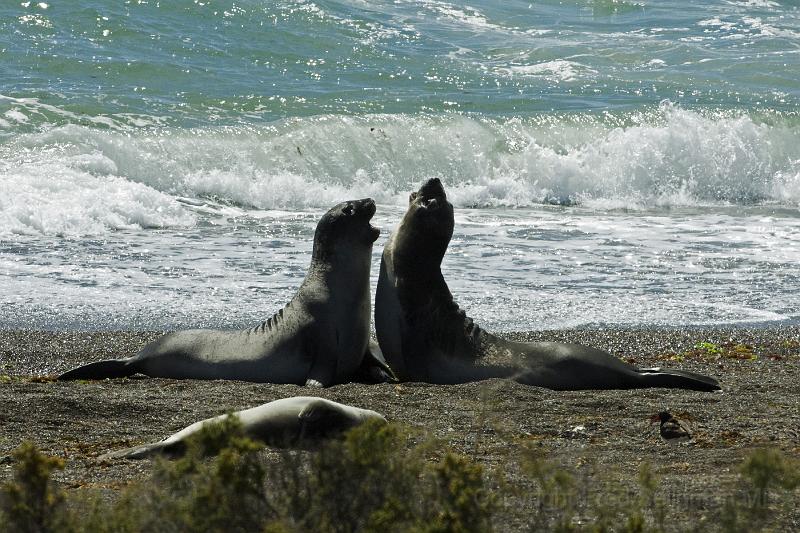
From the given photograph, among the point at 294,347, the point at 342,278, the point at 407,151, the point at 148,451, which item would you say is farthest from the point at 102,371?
the point at 407,151

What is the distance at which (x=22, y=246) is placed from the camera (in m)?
12.3

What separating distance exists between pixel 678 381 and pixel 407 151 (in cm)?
1309

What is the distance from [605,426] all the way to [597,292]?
17.2 feet

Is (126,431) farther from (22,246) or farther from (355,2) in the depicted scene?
(355,2)

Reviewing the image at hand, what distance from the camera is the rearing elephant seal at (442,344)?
24.1 ft

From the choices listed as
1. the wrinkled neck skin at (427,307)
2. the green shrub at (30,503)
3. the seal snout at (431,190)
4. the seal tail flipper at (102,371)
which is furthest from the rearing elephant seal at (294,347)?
the green shrub at (30,503)

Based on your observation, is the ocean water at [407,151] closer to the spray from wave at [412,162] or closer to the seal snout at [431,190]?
the spray from wave at [412,162]

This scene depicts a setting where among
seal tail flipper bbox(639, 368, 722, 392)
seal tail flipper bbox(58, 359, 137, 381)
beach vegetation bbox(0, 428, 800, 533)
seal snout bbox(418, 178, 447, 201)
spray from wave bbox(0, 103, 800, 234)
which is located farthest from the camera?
spray from wave bbox(0, 103, 800, 234)

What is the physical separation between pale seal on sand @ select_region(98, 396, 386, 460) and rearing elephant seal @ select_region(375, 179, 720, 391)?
219 centimetres

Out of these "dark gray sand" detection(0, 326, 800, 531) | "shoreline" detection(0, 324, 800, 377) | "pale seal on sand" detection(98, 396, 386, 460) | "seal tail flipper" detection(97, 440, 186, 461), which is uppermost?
"pale seal on sand" detection(98, 396, 386, 460)

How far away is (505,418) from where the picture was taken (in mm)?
6121

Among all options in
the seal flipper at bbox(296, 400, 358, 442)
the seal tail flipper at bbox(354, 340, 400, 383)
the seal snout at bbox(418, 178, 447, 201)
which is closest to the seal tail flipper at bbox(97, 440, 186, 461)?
the seal flipper at bbox(296, 400, 358, 442)

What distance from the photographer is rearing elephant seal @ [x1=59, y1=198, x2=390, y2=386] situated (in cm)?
748

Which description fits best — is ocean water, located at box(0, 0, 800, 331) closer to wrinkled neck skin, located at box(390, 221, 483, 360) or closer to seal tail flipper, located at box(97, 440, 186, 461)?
wrinkled neck skin, located at box(390, 221, 483, 360)
